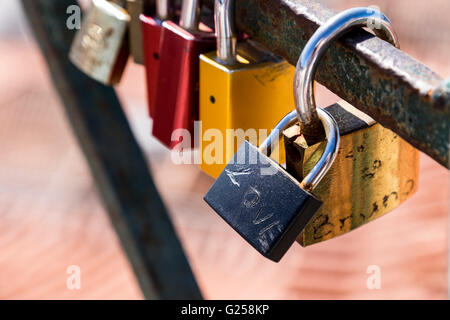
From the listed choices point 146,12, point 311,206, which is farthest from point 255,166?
point 146,12

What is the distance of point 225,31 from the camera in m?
0.73

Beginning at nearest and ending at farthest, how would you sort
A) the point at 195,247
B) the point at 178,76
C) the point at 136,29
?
the point at 178,76, the point at 136,29, the point at 195,247

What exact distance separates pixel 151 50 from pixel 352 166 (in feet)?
1.25

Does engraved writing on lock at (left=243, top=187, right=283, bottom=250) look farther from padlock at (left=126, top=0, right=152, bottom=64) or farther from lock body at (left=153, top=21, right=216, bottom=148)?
padlock at (left=126, top=0, right=152, bottom=64)

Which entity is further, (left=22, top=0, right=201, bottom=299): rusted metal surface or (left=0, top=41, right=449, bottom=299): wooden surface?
(left=0, top=41, right=449, bottom=299): wooden surface

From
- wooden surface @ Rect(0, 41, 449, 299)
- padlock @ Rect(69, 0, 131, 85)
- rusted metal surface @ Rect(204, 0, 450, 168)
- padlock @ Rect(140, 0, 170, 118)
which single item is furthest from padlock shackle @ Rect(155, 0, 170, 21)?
wooden surface @ Rect(0, 41, 449, 299)

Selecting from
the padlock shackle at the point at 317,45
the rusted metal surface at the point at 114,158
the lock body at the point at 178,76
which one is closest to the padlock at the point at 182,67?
the lock body at the point at 178,76

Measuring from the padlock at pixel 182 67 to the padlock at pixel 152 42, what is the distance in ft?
0.11

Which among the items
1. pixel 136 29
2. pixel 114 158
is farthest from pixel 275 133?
pixel 114 158

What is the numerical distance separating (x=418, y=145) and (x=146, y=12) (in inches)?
21.9

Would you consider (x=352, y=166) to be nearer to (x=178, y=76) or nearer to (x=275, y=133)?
(x=275, y=133)

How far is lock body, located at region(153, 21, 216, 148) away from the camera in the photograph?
2.65ft

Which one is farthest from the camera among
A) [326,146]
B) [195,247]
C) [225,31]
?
[195,247]

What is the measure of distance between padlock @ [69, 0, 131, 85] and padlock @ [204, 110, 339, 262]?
0.44 metres
